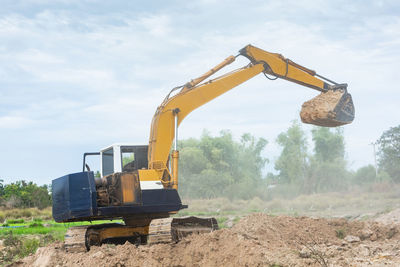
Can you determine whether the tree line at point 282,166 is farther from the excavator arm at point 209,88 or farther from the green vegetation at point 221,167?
the excavator arm at point 209,88

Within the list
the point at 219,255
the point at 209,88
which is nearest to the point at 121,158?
the point at 209,88

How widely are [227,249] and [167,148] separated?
3.36 metres

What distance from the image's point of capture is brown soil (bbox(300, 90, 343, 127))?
12.9 m

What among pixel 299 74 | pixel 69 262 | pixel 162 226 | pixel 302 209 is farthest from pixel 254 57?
pixel 302 209

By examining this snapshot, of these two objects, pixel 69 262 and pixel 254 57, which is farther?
pixel 254 57

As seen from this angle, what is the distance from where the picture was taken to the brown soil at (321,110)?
12.9 meters

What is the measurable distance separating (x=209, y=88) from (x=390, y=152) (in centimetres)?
3944

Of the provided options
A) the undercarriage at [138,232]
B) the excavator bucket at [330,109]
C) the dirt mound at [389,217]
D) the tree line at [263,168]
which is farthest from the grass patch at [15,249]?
the tree line at [263,168]

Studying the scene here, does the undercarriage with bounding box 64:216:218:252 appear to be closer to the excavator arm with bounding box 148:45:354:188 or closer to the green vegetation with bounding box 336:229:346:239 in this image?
the excavator arm with bounding box 148:45:354:188

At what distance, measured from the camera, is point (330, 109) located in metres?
12.9

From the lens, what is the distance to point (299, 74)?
1412 cm

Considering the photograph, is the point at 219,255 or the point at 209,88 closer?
the point at 219,255

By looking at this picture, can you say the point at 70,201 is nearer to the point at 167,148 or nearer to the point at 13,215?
the point at 167,148

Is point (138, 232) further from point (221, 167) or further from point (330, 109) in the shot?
point (221, 167)
